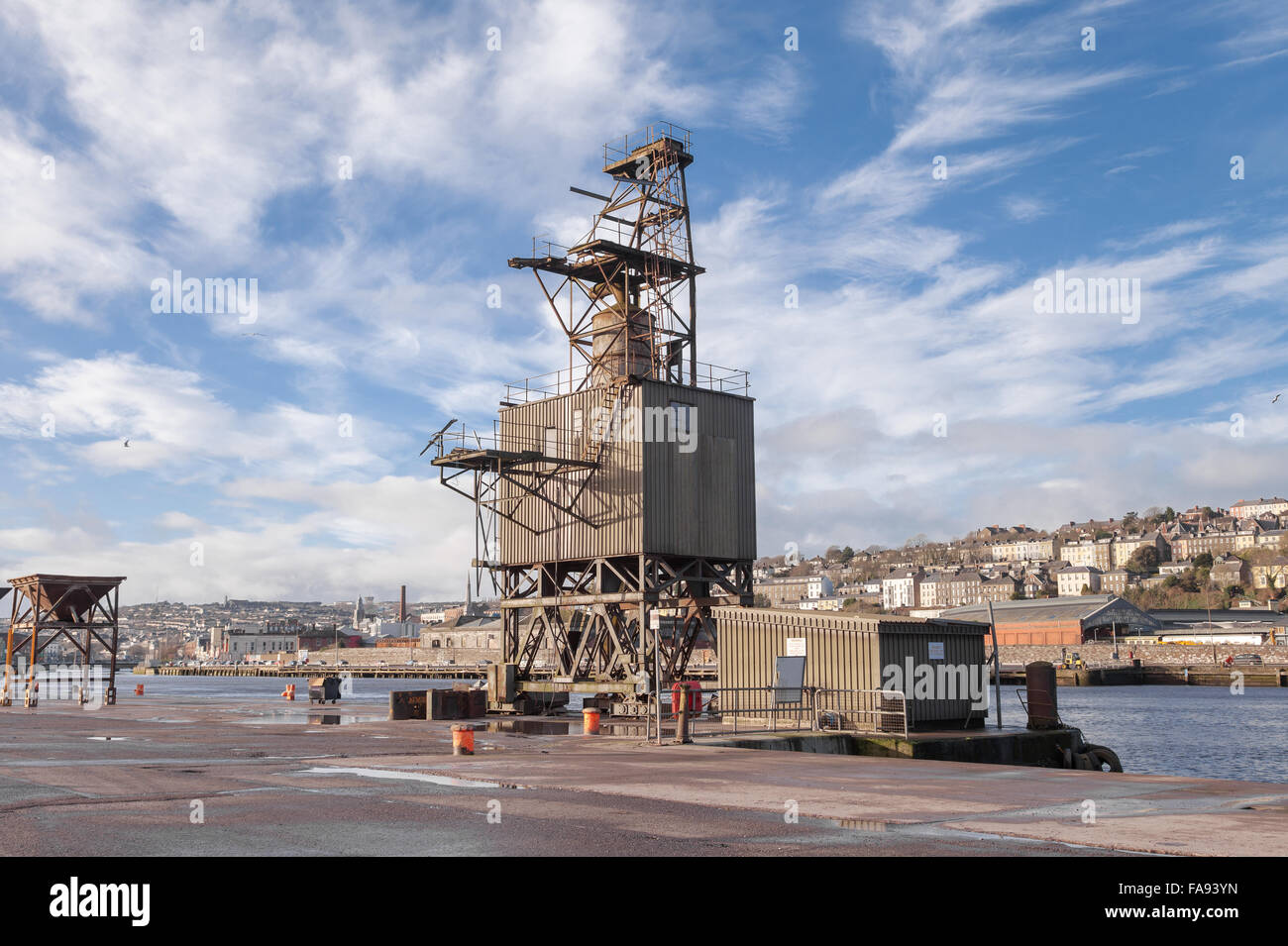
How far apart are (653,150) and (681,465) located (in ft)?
49.4

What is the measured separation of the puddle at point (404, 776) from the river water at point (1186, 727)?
2714cm

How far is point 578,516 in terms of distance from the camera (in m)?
45.6

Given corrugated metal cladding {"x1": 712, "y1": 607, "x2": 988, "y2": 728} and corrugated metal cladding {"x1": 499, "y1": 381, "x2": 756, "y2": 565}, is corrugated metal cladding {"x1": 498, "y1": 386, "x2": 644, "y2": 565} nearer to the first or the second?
corrugated metal cladding {"x1": 499, "y1": 381, "x2": 756, "y2": 565}

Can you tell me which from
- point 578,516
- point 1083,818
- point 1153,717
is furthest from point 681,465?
point 1153,717

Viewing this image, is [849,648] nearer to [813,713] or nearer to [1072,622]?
[813,713]

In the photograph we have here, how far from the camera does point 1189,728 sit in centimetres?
6347

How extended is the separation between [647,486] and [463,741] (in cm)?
2104

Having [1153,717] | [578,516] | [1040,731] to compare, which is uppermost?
[578,516]

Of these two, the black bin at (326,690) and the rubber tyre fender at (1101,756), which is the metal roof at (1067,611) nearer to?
the black bin at (326,690)

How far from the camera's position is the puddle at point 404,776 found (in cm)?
1702

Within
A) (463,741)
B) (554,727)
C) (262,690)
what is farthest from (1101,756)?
(262,690)

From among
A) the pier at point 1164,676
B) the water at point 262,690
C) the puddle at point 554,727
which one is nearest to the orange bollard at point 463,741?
the puddle at point 554,727
